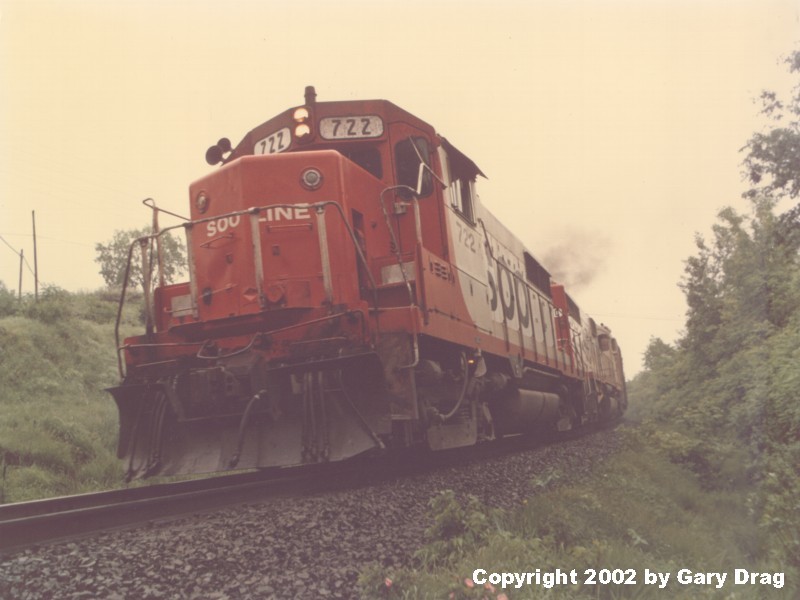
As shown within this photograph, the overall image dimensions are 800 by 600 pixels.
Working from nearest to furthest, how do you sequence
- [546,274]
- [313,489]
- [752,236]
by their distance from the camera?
1. [313,489]
2. [546,274]
3. [752,236]

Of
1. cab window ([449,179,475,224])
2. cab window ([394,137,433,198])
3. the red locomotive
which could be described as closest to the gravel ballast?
the red locomotive

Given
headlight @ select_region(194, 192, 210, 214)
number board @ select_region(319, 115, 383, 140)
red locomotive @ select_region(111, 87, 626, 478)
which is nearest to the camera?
red locomotive @ select_region(111, 87, 626, 478)

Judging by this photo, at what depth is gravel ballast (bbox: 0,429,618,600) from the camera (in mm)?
2971

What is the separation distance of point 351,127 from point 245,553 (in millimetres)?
4863

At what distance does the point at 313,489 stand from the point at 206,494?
0.93 meters

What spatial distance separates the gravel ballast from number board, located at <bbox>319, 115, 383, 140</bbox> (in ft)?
12.2

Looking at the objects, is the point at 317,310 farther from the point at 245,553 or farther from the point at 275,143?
the point at 245,553

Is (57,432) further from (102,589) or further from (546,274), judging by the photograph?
(546,274)

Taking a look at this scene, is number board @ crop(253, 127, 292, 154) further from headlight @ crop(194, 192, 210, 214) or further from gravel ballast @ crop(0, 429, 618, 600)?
gravel ballast @ crop(0, 429, 618, 600)

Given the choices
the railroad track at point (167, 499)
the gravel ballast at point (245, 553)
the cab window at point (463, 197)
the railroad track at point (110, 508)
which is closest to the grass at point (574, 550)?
the gravel ballast at point (245, 553)

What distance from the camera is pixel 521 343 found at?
33.1 ft

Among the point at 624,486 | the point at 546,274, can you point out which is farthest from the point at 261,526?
the point at 546,274

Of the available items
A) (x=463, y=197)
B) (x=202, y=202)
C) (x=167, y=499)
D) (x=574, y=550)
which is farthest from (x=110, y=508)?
(x=463, y=197)

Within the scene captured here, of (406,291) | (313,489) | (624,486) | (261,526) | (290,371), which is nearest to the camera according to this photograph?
(261,526)
